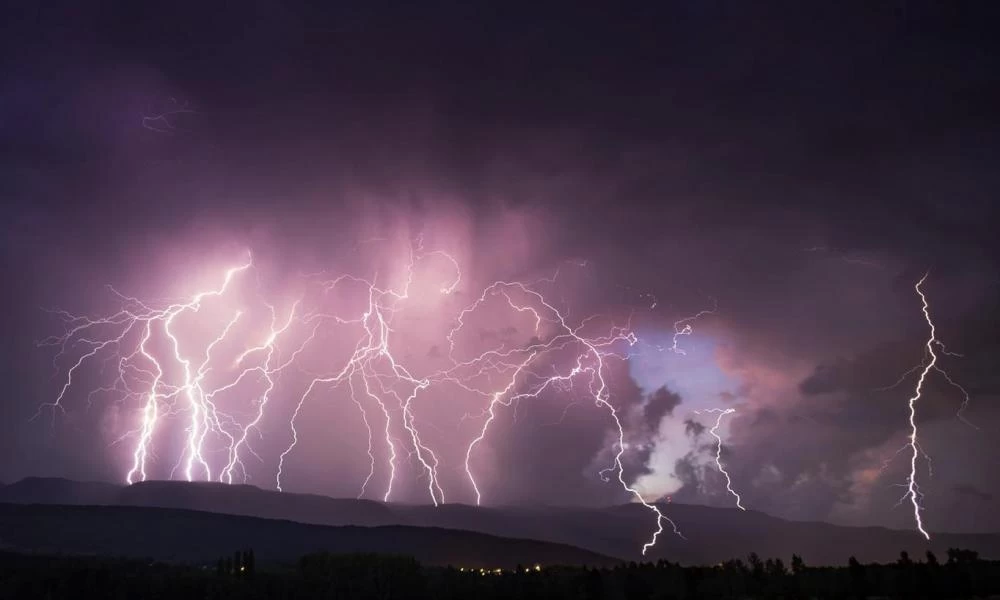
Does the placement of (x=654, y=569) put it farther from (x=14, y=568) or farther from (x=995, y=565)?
(x=14, y=568)

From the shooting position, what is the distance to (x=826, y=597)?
33.3 meters

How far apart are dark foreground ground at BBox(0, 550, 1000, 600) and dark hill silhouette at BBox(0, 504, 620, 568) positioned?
41.0 meters

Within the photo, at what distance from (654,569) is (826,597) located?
1946cm

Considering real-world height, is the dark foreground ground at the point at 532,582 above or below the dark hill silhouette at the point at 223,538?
below

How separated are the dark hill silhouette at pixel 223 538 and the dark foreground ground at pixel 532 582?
40972 mm

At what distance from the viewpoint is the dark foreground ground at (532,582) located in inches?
1358

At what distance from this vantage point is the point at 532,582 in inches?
1943

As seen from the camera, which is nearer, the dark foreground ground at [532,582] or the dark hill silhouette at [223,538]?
the dark foreground ground at [532,582]

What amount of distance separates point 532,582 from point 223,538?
264 feet

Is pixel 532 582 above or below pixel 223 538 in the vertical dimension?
below

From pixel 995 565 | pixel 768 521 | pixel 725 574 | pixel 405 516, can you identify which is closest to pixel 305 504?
pixel 405 516

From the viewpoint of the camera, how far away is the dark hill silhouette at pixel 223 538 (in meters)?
103

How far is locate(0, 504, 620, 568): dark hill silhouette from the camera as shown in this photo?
103m

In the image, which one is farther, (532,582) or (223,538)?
(223,538)
